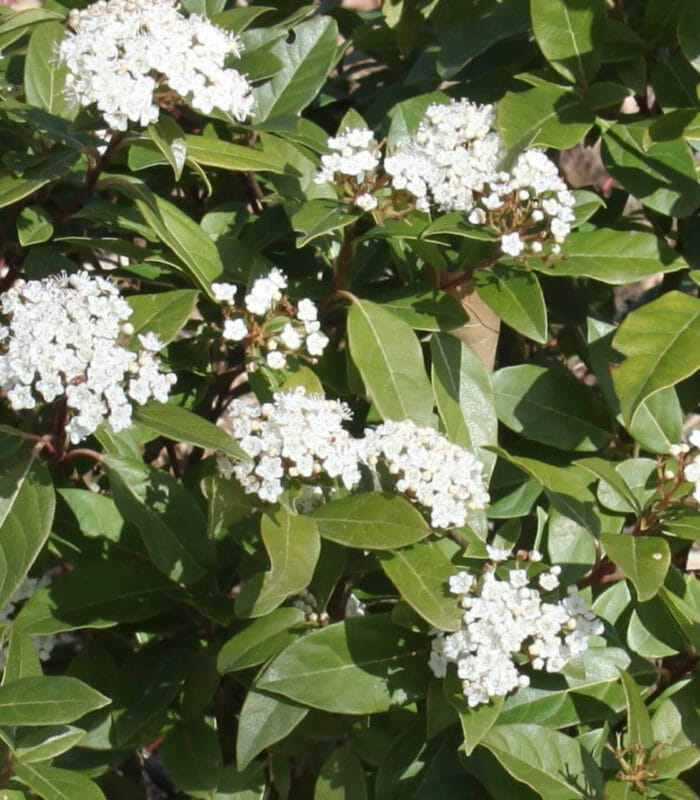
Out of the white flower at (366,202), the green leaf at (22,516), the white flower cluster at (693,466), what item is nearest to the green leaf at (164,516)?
the green leaf at (22,516)

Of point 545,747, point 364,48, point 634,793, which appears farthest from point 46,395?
point 364,48

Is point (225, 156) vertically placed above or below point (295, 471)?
above

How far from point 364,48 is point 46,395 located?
1.64 m

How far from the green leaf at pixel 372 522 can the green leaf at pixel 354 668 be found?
0.68 ft

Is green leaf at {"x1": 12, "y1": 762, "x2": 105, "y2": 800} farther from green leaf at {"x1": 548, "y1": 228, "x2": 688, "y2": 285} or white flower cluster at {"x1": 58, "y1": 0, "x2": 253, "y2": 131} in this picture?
green leaf at {"x1": 548, "y1": 228, "x2": 688, "y2": 285}

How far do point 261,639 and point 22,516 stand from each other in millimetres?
482

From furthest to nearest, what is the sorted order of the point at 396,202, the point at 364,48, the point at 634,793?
the point at 364,48, the point at 396,202, the point at 634,793

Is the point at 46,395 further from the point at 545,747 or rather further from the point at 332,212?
the point at 545,747

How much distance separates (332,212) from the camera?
2.36 metres

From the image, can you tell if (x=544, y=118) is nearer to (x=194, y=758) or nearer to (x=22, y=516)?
(x=22, y=516)

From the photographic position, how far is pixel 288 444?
2145 mm

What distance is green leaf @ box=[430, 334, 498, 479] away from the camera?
8.12 ft

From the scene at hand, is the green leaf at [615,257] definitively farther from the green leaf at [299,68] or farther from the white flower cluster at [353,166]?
the green leaf at [299,68]

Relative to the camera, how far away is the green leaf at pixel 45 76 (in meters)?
2.61
